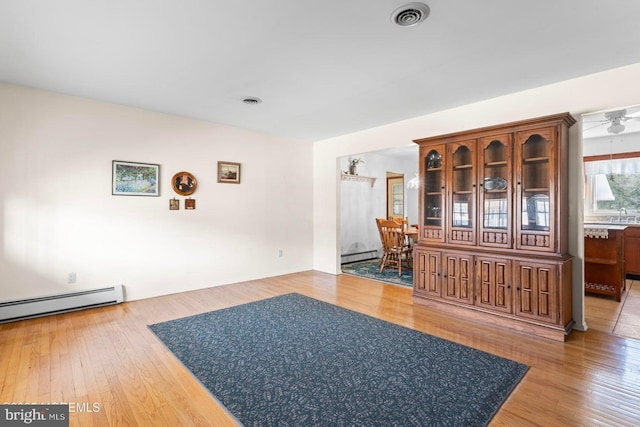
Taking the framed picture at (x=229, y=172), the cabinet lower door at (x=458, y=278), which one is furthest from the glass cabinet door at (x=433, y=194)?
the framed picture at (x=229, y=172)

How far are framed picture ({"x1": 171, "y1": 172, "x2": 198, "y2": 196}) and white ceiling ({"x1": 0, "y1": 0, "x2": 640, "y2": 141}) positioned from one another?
1017mm

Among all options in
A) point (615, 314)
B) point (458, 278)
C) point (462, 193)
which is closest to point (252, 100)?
point (462, 193)

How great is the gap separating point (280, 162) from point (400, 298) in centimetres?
304

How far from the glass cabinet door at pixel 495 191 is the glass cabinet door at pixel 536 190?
102mm

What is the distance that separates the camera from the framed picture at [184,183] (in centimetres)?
423

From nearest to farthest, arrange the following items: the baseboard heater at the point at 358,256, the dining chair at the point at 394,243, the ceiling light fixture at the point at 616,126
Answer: the ceiling light fixture at the point at 616,126 → the dining chair at the point at 394,243 → the baseboard heater at the point at 358,256

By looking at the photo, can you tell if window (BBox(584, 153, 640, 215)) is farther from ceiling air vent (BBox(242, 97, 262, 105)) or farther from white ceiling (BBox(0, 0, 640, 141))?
ceiling air vent (BBox(242, 97, 262, 105))

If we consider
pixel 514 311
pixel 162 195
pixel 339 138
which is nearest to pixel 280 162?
pixel 339 138

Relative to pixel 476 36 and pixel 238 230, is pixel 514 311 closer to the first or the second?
pixel 476 36

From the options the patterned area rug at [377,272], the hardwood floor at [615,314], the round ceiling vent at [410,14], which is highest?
the round ceiling vent at [410,14]

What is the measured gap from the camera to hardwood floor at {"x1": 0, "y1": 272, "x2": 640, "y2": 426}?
5.78ft

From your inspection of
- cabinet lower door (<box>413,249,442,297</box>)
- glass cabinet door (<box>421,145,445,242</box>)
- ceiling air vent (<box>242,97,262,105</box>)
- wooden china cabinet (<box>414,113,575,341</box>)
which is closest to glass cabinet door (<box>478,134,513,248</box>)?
wooden china cabinet (<box>414,113,575,341</box>)

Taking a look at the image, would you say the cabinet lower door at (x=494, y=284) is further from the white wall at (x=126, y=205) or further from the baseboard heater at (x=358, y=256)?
the baseboard heater at (x=358, y=256)

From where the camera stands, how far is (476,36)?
7.38 ft
